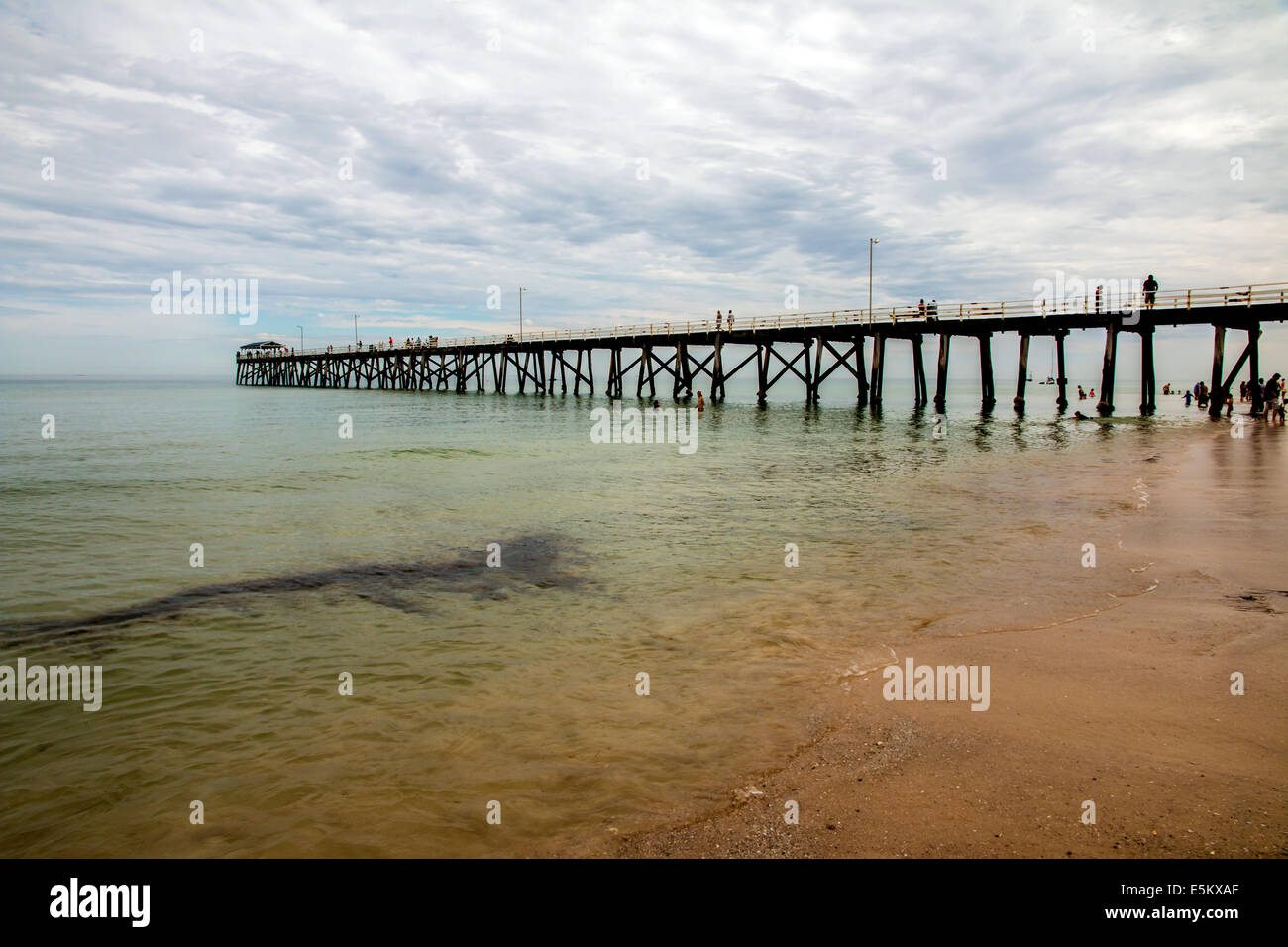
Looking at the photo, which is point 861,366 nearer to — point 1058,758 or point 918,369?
point 918,369

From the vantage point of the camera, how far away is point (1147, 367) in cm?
3691

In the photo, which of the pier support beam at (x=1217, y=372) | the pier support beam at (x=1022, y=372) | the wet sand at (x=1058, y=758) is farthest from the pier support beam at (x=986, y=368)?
the wet sand at (x=1058, y=758)

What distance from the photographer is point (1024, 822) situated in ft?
11.8

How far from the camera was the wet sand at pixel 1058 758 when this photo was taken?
350 cm

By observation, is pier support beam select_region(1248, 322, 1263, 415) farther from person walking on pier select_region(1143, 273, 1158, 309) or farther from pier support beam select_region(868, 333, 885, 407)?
pier support beam select_region(868, 333, 885, 407)

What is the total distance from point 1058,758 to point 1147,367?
4086cm

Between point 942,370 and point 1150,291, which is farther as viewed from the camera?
point 942,370

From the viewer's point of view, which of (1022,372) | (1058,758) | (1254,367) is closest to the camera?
(1058,758)

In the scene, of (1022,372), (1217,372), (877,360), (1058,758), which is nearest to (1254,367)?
(1217,372)

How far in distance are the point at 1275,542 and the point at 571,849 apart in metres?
10.6

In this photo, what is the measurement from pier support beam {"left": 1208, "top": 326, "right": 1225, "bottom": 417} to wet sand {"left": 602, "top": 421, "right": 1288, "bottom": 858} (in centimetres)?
3395

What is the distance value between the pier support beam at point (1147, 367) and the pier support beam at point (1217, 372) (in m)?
2.55

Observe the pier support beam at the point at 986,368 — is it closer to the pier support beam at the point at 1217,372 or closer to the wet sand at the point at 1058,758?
the pier support beam at the point at 1217,372

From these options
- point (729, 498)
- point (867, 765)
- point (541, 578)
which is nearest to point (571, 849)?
point (867, 765)
